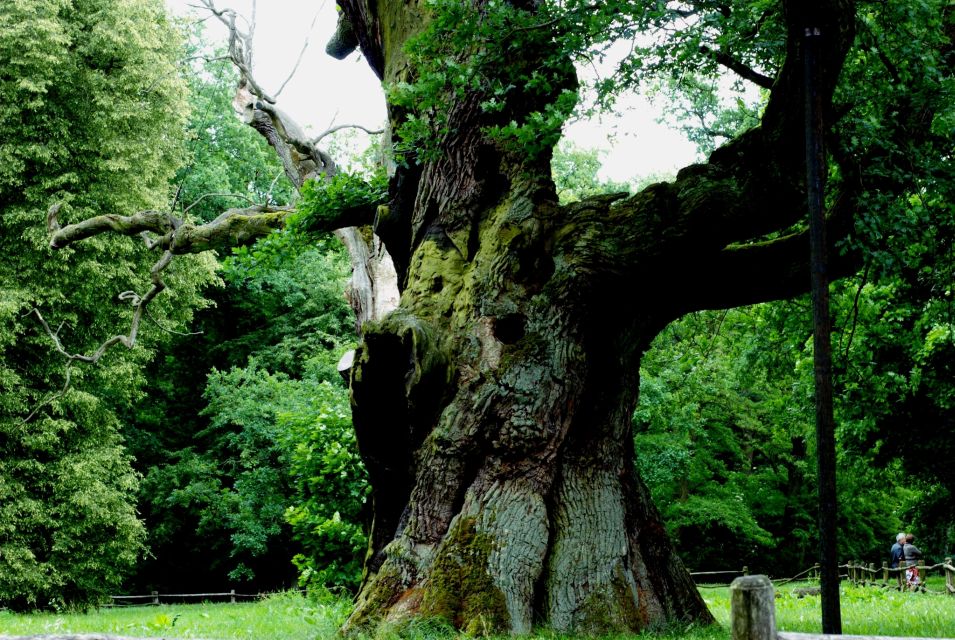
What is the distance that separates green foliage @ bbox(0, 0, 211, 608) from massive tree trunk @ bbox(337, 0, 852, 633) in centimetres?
1452

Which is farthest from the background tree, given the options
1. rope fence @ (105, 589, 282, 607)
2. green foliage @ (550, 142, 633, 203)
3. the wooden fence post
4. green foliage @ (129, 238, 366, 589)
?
the wooden fence post

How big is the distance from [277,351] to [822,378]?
2826 cm

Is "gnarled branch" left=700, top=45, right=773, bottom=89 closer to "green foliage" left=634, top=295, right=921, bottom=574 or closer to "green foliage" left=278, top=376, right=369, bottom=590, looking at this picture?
"green foliage" left=278, top=376, right=369, bottom=590

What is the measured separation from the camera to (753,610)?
→ 12.1 feet

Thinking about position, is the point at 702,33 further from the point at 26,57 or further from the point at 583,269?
the point at 26,57

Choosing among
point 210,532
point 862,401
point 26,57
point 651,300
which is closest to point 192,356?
point 210,532

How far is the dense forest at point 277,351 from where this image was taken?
8.95 meters

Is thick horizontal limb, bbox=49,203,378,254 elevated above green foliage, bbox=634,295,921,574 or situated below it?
above

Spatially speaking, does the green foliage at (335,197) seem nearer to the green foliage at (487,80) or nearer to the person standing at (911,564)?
the green foliage at (487,80)

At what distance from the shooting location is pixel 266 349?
1265 inches

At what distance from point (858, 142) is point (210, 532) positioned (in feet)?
89.5

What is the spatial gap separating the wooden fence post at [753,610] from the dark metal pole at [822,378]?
60.7 inches

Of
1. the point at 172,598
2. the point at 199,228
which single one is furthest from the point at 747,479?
the point at 199,228

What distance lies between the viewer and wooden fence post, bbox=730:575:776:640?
12.0 ft
